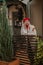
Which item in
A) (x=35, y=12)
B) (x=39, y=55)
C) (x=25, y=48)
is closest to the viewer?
(x=39, y=55)

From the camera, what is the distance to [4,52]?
243cm

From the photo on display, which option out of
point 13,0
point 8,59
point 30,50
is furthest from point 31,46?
point 13,0

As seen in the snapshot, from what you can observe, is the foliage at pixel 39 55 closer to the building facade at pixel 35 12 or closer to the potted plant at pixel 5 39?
the potted plant at pixel 5 39

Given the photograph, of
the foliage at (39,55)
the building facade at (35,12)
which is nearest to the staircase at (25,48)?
the foliage at (39,55)

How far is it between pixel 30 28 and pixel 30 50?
1021mm

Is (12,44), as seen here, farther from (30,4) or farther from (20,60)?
(30,4)

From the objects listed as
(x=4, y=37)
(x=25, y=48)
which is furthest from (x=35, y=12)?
(x=4, y=37)

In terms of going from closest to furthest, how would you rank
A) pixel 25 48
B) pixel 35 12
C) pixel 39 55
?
pixel 39 55, pixel 25 48, pixel 35 12

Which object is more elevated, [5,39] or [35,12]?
[35,12]

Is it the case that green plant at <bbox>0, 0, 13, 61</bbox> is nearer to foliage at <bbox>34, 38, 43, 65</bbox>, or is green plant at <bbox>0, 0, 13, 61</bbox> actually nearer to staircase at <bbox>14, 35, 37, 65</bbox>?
staircase at <bbox>14, 35, 37, 65</bbox>

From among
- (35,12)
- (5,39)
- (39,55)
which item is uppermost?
(35,12)

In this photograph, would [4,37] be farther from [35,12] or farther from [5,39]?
[35,12]

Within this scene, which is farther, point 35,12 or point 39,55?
point 35,12

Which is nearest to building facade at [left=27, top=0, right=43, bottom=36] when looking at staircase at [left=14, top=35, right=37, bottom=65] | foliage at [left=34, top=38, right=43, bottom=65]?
staircase at [left=14, top=35, right=37, bottom=65]
